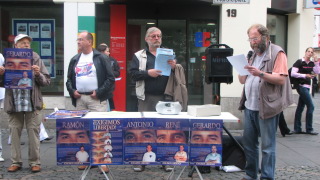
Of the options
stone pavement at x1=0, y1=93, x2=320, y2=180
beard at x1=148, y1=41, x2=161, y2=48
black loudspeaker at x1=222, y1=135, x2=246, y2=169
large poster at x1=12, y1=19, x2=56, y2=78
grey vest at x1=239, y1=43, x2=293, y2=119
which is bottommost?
stone pavement at x1=0, y1=93, x2=320, y2=180

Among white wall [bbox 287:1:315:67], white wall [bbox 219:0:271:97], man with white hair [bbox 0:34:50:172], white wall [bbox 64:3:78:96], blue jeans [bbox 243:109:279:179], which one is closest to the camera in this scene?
blue jeans [bbox 243:109:279:179]

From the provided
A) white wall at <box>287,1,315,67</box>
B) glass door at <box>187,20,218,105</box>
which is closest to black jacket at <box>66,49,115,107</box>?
glass door at <box>187,20,218,105</box>

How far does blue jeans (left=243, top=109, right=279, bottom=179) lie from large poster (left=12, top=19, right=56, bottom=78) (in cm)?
591

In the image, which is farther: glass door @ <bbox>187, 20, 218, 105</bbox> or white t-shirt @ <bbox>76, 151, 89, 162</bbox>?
glass door @ <bbox>187, 20, 218, 105</bbox>

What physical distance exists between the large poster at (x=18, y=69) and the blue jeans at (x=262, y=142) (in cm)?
300

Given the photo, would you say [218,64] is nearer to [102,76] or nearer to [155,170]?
[102,76]

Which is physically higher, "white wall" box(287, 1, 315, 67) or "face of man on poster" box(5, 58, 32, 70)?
"white wall" box(287, 1, 315, 67)

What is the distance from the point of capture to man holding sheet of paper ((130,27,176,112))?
5.62 metres

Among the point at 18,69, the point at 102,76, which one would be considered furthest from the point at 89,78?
the point at 18,69

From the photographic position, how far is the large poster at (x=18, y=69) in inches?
209

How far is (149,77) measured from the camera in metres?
5.62

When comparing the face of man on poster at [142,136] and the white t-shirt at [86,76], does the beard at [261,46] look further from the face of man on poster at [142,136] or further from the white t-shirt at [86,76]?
the white t-shirt at [86,76]

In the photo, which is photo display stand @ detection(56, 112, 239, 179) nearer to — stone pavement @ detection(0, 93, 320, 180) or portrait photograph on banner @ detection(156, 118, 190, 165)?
portrait photograph on banner @ detection(156, 118, 190, 165)

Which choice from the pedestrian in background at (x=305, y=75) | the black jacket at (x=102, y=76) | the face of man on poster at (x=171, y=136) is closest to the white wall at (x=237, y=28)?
the pedestrian in background at (x=305, y=75)
